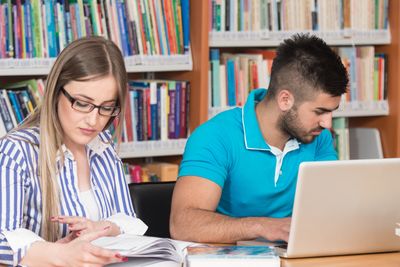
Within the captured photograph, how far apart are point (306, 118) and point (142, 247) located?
944 millimetres

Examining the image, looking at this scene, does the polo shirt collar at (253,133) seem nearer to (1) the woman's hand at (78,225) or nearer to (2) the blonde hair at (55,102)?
(2) the blonde hair at (55,102)

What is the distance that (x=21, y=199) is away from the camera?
210cm

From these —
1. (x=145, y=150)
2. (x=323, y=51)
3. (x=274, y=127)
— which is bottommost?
(x=145, y=150)

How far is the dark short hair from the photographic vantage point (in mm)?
2627

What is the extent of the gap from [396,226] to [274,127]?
635 mm

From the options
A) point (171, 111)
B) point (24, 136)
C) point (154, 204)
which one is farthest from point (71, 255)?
point (171, 111)

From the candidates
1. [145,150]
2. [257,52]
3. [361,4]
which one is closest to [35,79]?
[145,150]

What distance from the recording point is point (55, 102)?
221 centimetres

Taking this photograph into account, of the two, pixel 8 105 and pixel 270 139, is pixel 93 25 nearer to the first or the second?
pixel 8 105

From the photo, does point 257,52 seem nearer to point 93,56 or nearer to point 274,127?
point 274,127

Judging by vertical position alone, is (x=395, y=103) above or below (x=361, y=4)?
below

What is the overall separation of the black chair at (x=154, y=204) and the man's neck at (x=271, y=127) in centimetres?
33

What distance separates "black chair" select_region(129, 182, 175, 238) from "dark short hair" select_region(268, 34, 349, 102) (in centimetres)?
45

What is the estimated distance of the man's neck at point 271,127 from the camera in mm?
2699
